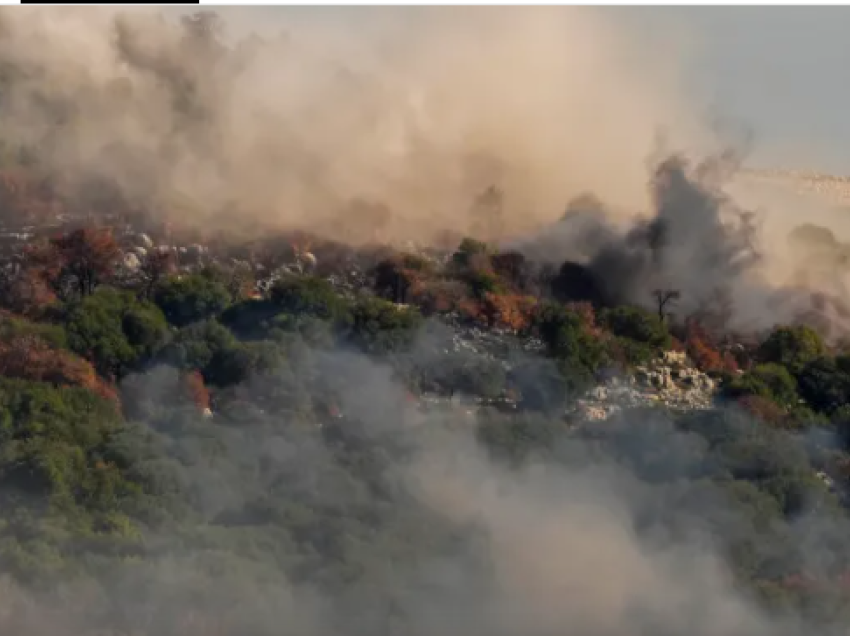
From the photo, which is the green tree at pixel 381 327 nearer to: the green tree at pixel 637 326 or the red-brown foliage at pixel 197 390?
the red-brown foliage at pixel 197 390

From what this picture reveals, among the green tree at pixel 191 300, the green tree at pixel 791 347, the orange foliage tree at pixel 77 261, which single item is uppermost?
the green tree at pixel 791 347

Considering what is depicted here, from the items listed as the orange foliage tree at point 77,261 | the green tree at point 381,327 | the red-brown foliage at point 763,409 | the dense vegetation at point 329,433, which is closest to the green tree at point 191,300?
the dense vegetation at point 329,433

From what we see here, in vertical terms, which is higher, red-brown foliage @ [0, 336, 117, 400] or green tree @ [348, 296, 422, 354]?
green tree @ [348, 296, 422, 354]

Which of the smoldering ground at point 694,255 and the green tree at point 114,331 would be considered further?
the smoldering ground at point 694,255

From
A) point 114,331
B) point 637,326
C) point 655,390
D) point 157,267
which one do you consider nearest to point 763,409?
point 655,390

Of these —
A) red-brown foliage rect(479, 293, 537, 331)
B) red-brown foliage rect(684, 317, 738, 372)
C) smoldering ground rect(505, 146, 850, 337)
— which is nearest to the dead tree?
smoldering ground rect(505, 146, 850, 337)

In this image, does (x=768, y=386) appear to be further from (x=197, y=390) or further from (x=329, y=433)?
(x=197, y=390)

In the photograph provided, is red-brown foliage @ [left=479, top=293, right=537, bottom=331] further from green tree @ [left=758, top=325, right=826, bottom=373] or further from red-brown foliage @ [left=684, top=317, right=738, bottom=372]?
green tree @ [left=758, top=325, right=826, bottom=373]
